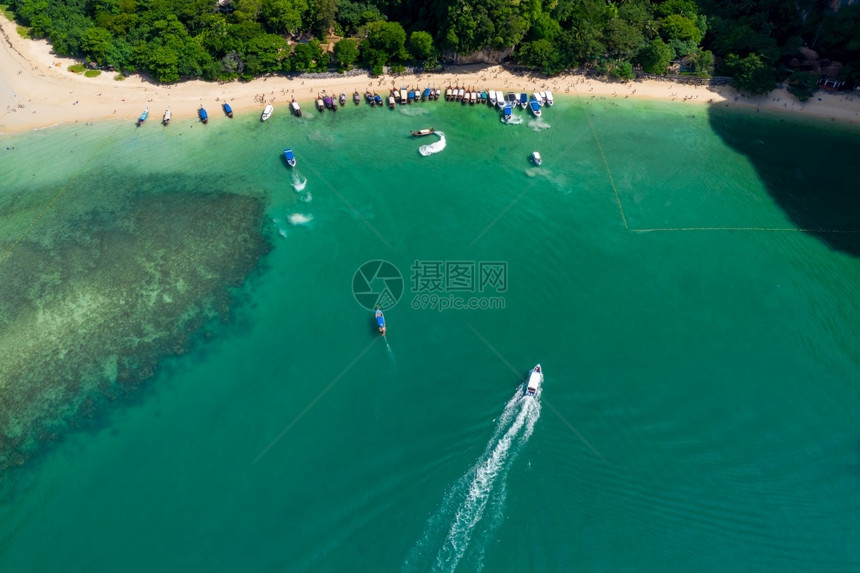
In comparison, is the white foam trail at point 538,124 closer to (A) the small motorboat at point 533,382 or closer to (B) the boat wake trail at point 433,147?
(B) the boat wake trail at point 433,147

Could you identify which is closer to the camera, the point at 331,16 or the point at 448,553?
the point at 448,553

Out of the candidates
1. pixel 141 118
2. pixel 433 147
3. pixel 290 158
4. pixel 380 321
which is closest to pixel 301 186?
pixel 290 158

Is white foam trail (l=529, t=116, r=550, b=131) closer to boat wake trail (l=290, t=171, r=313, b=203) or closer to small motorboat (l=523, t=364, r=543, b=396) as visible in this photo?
boat wake trail (l=290, t=171, r=313, b=203)

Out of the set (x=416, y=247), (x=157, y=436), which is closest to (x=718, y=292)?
(x=416, y=247)

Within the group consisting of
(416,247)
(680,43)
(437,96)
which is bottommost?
(416,247)

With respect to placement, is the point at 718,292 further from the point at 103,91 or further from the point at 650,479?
the point at 103,91

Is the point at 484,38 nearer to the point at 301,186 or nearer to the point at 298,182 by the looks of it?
the point at 298,182
